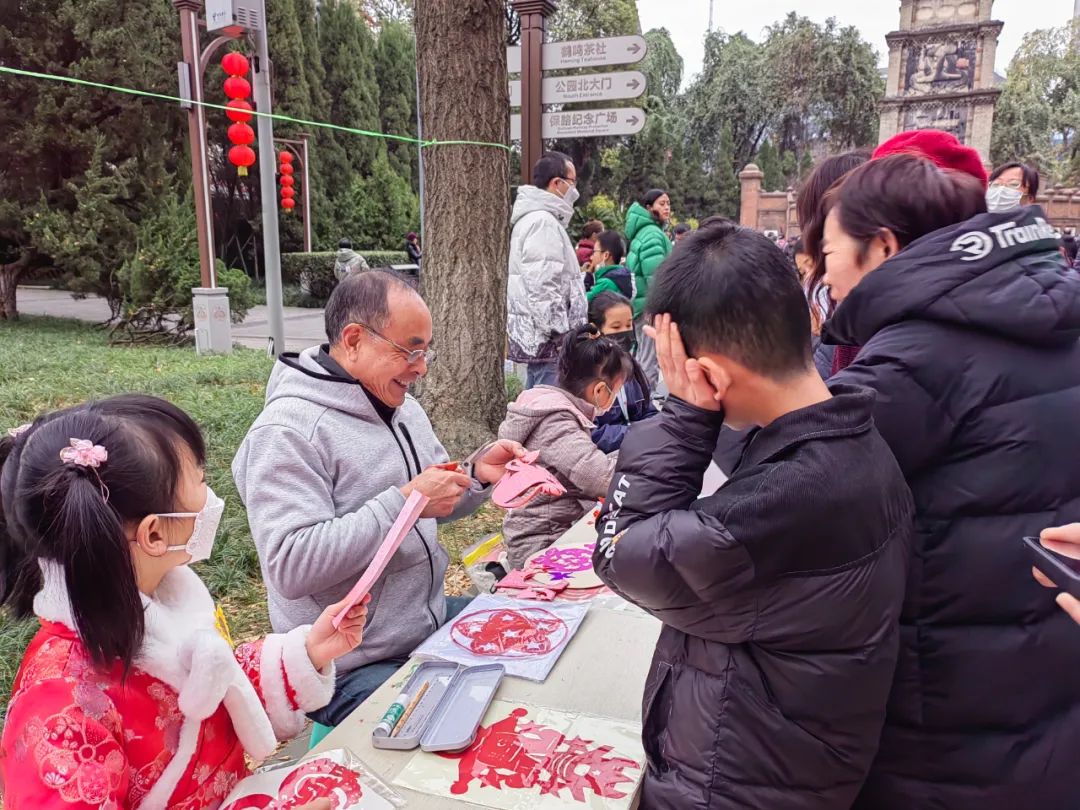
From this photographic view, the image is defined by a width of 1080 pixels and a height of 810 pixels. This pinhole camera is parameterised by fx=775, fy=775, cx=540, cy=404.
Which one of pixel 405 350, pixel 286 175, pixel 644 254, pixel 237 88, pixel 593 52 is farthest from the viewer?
pixel 286 175

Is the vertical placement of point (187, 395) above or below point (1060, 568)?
below

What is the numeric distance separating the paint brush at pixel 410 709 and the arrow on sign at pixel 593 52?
4.91 m

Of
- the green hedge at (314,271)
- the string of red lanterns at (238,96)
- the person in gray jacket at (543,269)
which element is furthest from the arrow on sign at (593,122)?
the green hedge at (314,271)

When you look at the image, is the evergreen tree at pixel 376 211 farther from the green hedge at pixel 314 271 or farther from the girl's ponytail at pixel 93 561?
the girl's ponytail at pixel 93 561

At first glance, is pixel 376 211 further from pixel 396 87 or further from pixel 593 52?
pixel 593 52

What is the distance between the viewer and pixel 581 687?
1.53 metres

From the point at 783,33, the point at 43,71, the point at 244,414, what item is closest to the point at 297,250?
the point at 43,71

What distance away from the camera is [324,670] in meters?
1.45

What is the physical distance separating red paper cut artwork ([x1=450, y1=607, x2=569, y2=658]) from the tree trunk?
2841 millimetres

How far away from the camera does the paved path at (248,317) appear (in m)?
11.1

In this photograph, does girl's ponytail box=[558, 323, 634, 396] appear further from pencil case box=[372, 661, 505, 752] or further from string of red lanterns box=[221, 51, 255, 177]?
string of red lanterns box=[221, 51, 255, 177]

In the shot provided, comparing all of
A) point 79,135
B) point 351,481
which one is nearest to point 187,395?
point 351,481

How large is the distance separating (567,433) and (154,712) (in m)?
1.67

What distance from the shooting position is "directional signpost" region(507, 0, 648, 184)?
559 cm
